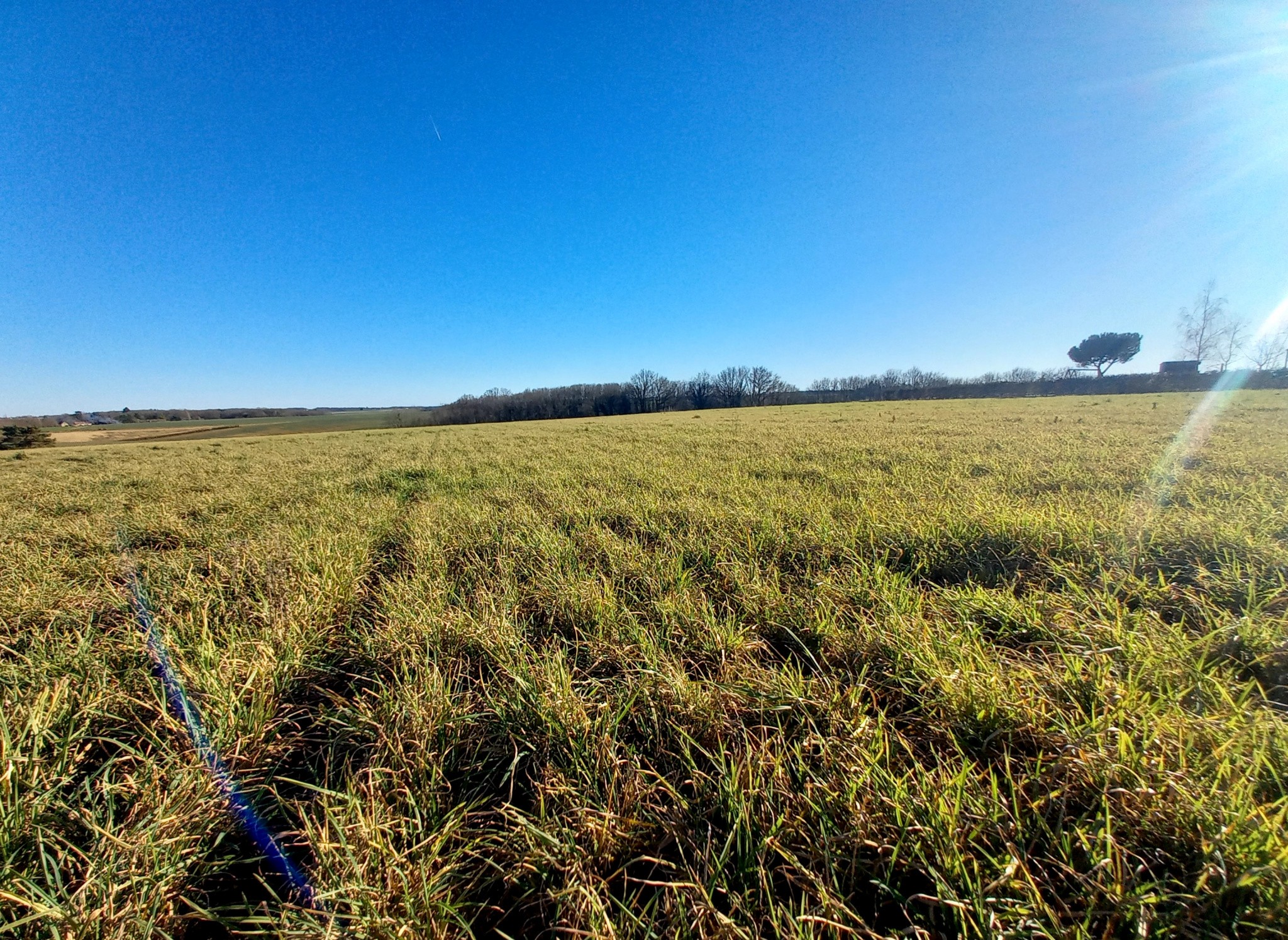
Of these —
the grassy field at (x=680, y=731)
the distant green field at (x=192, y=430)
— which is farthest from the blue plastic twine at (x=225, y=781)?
the distant green field at (x=192, y=430)

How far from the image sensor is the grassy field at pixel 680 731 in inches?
38.1

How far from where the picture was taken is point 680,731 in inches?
56.1

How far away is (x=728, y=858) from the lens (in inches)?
41.5

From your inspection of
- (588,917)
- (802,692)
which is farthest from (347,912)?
(802,692)

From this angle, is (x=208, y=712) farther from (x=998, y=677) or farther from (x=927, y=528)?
(x=927, y=528)

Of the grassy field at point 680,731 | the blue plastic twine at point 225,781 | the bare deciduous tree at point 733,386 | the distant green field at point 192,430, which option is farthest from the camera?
the bare deciduous tree at point 733,386

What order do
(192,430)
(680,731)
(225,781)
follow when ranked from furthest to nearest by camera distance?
(192,430), (680,731), (225,781)

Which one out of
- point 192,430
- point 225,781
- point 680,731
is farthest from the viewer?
point 192,430

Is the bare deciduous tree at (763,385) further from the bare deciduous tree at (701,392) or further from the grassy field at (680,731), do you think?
the grassy field at (680,731)

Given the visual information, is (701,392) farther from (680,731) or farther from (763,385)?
(680,731)

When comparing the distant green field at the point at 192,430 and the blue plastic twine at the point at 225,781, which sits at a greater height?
the distant green field at the point at 192,430

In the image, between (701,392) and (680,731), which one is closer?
(680,731)

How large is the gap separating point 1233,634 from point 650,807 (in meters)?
2.53

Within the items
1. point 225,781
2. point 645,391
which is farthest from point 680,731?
point 645,391
